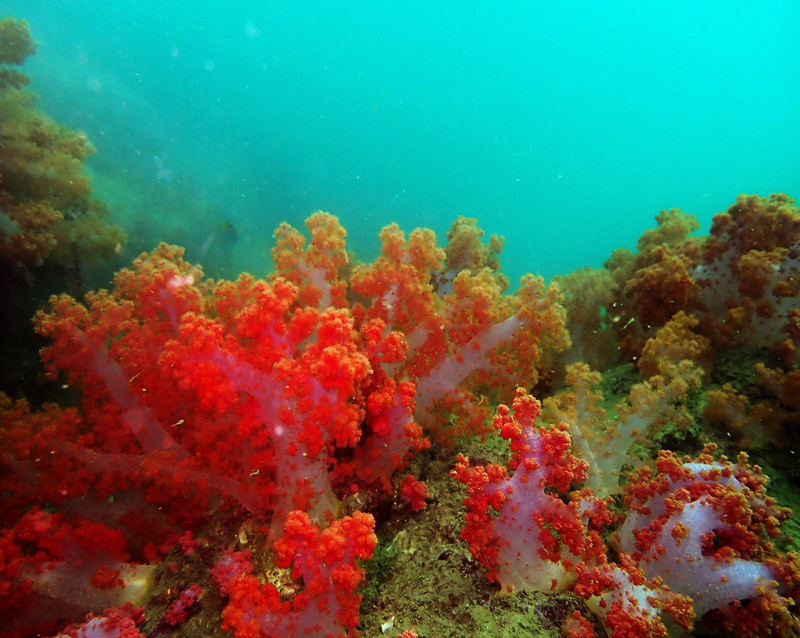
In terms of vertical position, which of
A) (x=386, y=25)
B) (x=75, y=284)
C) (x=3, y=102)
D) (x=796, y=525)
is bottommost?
(x=796, y=525)

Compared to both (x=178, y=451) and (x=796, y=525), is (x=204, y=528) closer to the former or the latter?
(x=178, y=451)

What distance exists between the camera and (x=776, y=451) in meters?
3.36

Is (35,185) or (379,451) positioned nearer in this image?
(379,451)

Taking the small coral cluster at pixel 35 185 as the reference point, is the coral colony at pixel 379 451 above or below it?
below

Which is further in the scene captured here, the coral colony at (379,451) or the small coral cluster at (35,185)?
the small coral cluster at (35,185)

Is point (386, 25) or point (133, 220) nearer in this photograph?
point (133, 220)

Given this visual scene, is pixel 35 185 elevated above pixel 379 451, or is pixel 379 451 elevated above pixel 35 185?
pixel 35 185

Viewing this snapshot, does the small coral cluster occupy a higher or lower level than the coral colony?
higher

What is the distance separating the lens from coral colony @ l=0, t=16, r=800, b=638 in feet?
7.50

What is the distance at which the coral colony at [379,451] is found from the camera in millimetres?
2287

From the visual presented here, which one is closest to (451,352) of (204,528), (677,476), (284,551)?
(677,476)

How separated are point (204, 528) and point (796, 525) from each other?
4.42 metres

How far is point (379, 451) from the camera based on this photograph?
3.12 metres

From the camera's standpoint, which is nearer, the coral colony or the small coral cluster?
the coral colony
